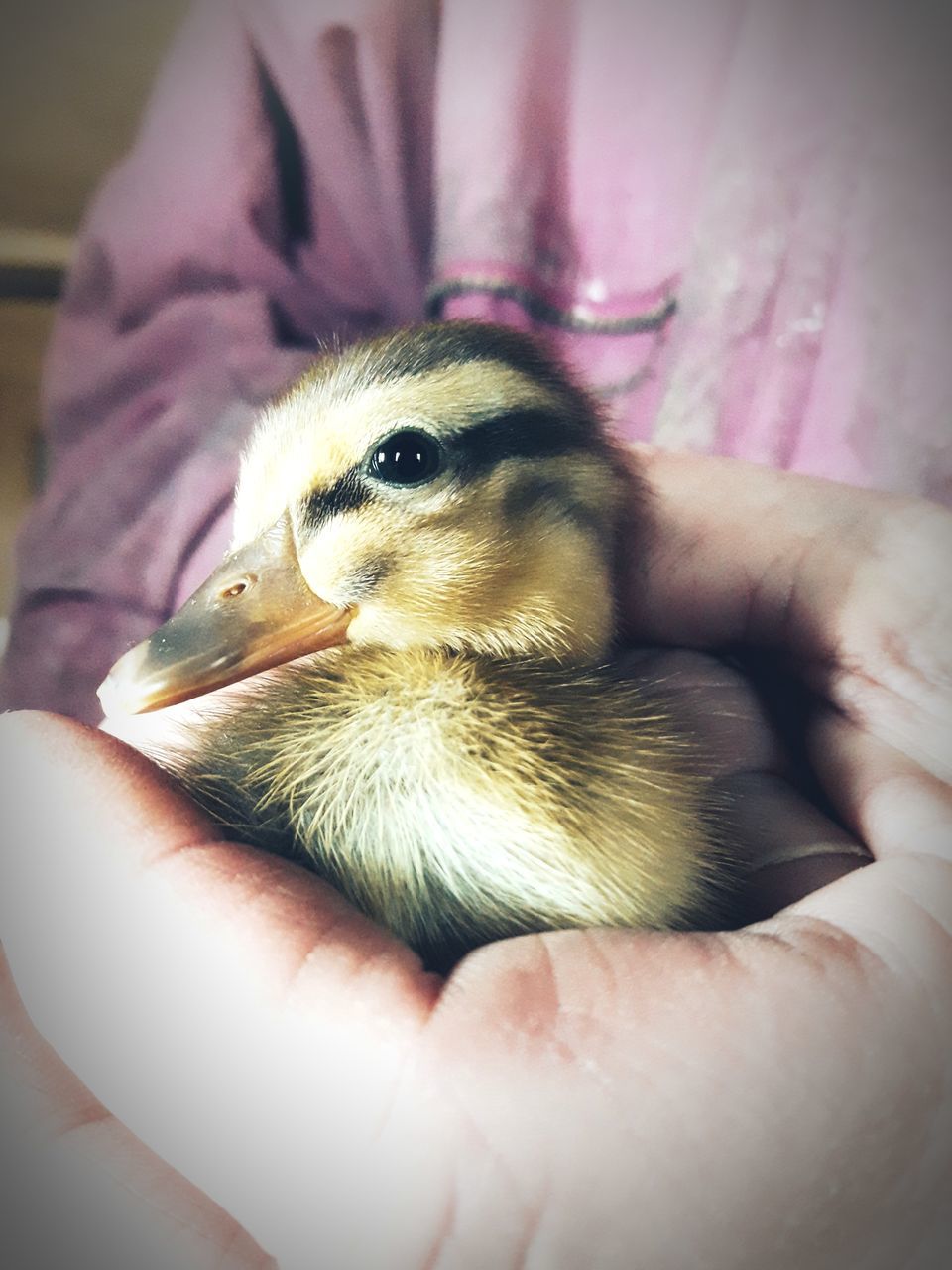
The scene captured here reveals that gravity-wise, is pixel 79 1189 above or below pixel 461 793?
below

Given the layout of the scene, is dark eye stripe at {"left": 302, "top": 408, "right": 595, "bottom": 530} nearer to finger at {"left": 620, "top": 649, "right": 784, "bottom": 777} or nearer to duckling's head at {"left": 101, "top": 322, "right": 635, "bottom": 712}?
duckling's head at {"left": 101, "top": 322, "right": 635, "bottom": 712}

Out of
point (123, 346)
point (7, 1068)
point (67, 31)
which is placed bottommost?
point (7, 1068)

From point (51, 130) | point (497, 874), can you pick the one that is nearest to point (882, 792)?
point (497, 874)

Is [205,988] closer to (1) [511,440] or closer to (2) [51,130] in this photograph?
(1) [511,440]

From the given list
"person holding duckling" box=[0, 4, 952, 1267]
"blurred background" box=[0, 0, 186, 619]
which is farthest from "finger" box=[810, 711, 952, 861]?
"blurred background" box=[0, 0, 186, 619]

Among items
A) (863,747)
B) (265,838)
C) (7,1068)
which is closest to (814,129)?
(863,747)

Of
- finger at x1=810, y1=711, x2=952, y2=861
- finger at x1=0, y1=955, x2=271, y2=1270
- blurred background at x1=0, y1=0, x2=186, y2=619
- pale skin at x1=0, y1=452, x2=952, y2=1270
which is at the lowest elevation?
finger at x1=0, y1=955, x2=271, y2=1270

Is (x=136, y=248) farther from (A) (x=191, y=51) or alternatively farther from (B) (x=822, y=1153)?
(B) (x=822, y=1153)
